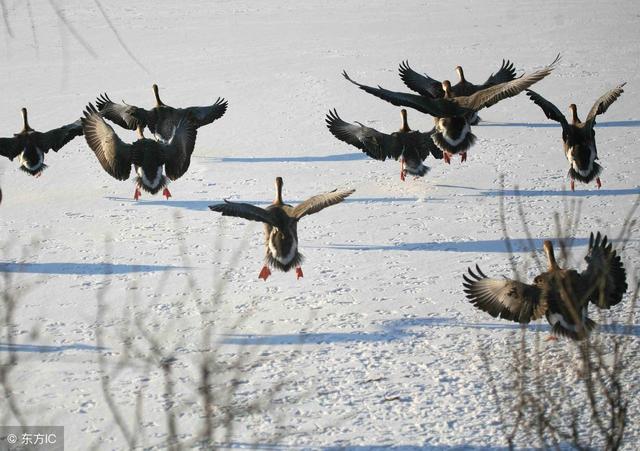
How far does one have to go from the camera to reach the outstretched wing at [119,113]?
38.1 ft

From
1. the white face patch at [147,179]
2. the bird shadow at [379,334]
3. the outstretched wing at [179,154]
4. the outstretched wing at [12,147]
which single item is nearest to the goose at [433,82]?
the outstretched wing at [179,154]

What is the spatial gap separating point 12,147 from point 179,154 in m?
2.77

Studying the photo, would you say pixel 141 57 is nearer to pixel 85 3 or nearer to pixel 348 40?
pixel 348 40

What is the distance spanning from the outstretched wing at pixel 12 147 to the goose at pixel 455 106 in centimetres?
421

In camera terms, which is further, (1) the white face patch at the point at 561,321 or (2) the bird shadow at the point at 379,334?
(2) the bird shadow at the point at 379,334

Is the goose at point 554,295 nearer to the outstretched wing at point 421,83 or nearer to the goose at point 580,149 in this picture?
the goose at point 580,149

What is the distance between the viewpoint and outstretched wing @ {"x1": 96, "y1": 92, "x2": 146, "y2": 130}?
457 inches

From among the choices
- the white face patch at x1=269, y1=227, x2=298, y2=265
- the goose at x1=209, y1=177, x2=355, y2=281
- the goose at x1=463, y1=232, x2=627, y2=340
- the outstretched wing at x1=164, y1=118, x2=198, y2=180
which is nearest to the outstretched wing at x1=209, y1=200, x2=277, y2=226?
the goose at x1=209, y1=177, x2=355, y2=281

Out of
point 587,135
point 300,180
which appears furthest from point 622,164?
point 300,180

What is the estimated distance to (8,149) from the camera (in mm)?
11086

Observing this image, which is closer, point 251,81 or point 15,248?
point 15,248

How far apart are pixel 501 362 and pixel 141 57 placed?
41.4 ft

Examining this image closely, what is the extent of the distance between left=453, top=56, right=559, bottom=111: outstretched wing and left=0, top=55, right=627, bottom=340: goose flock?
0.03 ft

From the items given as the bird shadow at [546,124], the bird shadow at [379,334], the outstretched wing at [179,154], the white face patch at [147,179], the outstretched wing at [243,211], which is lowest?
the bird shadow at [379,334]
